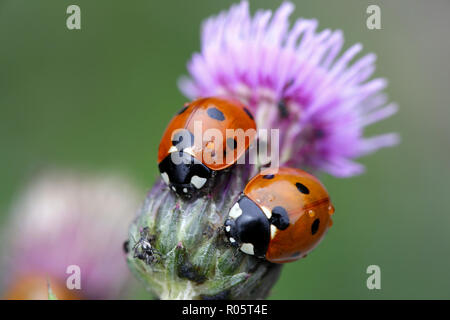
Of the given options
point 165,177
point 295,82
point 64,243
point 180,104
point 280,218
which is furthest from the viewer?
point 180,104

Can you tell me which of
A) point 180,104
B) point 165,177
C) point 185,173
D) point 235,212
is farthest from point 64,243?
point 180,104

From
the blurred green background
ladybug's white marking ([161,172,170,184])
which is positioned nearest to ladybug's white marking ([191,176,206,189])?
ladybug's white marking ([161,172,170,184])

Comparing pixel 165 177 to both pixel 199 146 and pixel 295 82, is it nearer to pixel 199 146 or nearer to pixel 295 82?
pixel 199 146

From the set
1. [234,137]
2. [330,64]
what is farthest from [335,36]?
[234,137]

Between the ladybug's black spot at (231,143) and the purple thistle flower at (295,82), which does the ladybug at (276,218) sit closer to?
the ladybug's black spot at (231,143)

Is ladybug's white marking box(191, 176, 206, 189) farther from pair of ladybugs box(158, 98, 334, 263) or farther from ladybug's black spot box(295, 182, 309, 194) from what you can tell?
ladybug's black spot box(295, 182, 309, 194)

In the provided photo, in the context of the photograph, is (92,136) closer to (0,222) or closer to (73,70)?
(73,70)

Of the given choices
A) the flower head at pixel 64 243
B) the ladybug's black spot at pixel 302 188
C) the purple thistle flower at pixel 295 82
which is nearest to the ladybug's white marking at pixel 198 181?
the ladybug's black spot at pixel 302 188
